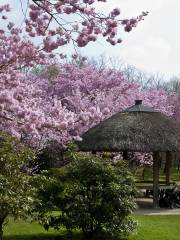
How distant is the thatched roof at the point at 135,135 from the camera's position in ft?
66.8

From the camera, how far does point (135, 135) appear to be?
67.8ft

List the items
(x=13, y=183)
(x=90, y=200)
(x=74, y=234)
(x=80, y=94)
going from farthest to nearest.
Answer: (x=80, y=94) → (x=74, y=234) → (x=90, y=200) → (x=13, y=183)

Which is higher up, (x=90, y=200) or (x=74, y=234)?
(x=90, y=200)

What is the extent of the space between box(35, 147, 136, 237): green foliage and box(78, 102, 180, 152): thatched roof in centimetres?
817

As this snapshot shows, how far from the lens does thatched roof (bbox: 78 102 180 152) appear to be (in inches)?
802

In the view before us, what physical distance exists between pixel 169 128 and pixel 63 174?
956 centimetres

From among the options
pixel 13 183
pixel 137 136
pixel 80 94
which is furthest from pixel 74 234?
pixel 80 94

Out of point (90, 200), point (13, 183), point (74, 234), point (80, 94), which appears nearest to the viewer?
point (13, 183)

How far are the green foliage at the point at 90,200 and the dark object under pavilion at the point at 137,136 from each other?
8000mm

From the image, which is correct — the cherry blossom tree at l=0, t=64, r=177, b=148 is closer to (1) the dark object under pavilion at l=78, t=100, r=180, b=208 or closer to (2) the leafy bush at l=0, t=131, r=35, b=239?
(1) the dark object under pavilion at l=78, t=100, r=180, b=208

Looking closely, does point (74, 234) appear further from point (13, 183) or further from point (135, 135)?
point (135, 135)

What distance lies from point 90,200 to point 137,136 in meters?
8.90

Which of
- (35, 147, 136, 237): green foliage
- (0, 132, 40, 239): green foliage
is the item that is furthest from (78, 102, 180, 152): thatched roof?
(0, 132, 40, 239): green foliage

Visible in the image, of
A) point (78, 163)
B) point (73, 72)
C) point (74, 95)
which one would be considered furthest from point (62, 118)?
point (73, 72)
